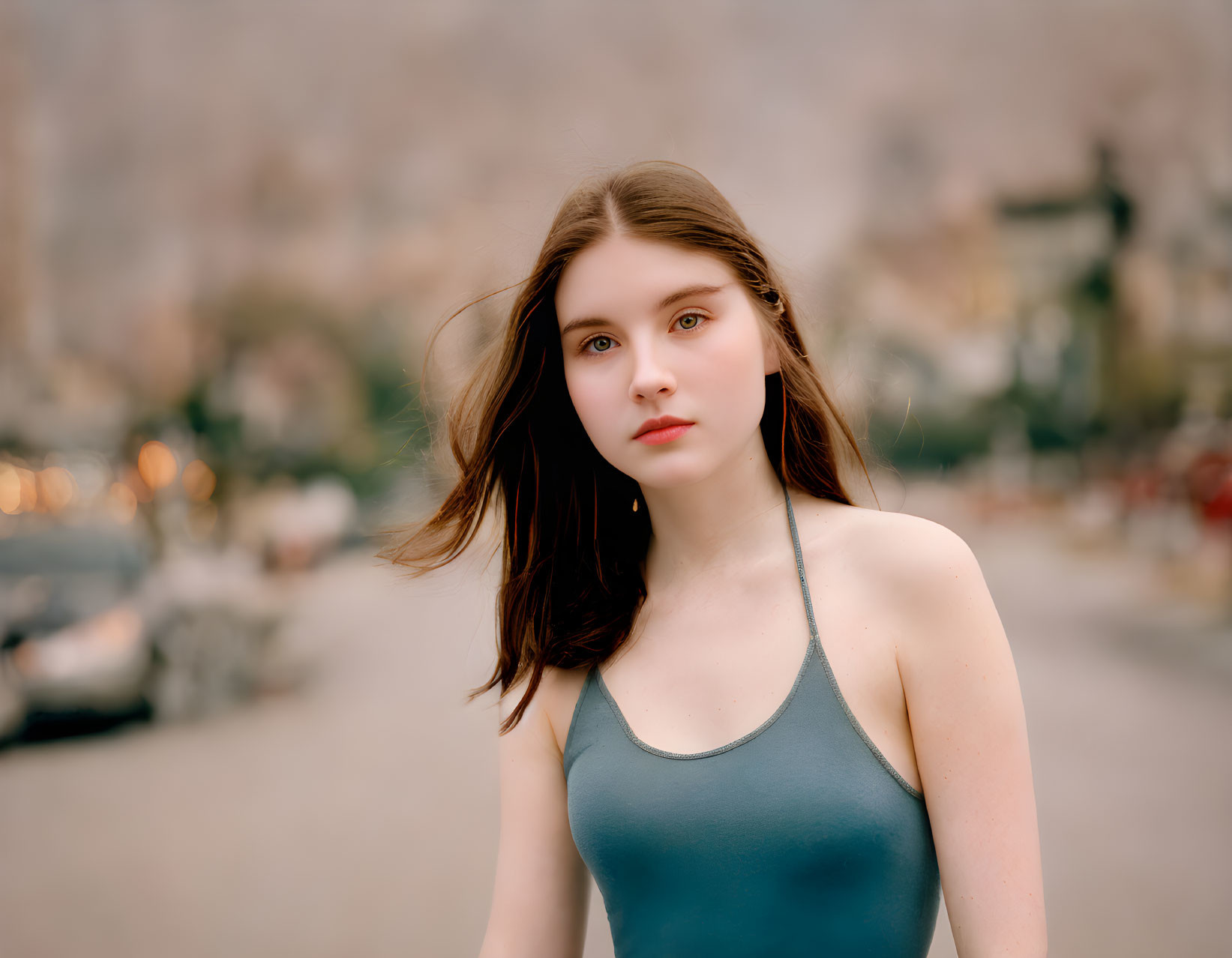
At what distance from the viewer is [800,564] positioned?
115cm

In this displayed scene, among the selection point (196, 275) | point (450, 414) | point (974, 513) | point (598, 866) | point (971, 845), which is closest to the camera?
point (971, 845)

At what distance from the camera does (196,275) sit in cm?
483

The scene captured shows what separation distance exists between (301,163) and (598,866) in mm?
4599

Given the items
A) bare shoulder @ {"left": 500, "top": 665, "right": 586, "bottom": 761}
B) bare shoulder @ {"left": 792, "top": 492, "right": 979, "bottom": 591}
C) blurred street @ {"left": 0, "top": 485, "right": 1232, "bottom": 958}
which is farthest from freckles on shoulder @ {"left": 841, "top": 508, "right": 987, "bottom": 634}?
blurred street @ {"left": 0, "top": 485, "right": 1232, "bottom": 958}

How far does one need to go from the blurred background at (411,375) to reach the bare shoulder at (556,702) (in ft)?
10.1

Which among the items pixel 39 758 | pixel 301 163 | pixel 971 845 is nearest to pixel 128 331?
pixel 301 163

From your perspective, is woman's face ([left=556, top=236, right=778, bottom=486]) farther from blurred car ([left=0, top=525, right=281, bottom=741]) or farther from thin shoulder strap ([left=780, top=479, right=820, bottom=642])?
blurred car ([left=0, top=525, right=281, bottom=741])

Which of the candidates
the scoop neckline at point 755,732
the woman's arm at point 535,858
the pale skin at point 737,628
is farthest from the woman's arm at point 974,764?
the woman's arm at point 535,858

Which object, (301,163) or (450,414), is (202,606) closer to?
(301,163)

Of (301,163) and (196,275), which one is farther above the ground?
(301,163)

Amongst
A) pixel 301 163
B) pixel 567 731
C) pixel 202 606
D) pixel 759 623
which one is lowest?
pixel 202 606

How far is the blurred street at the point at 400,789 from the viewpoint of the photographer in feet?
13.3

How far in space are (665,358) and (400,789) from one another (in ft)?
12.9

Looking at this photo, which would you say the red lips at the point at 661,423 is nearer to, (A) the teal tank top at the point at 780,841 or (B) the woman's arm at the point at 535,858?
(A) the teal tank top at the point at 780,841
